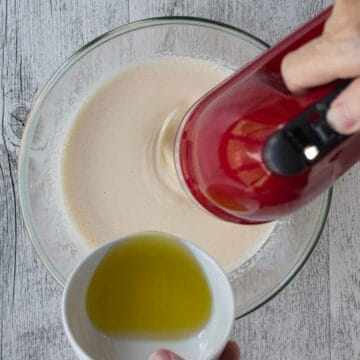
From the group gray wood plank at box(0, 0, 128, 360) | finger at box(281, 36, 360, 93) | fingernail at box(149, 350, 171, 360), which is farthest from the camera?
gray wood plank at box(0, 0, 128, 360)

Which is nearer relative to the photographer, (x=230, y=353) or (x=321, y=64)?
(x=321, y=64)

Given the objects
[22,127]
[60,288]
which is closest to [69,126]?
[22,127]

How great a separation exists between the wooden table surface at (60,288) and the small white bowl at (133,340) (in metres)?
0.17

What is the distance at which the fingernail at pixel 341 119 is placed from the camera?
1.50ft

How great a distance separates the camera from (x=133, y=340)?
2.18 ft

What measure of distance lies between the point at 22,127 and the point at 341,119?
0.46 meters

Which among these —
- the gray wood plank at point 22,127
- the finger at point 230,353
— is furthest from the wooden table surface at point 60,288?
the finger at point 230,353

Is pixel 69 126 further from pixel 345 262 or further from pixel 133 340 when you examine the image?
pixel 345 262

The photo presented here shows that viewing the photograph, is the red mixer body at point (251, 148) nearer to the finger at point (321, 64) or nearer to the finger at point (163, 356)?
the finger at point (321, 64)

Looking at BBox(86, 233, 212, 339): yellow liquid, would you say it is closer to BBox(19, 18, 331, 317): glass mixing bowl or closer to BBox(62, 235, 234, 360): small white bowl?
BBox(62, 235, 234, 360): small white bowl

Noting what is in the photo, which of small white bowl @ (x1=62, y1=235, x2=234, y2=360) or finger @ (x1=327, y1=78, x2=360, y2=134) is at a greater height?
finger @ (x1=327, y1=78, x2=360, y2=134)

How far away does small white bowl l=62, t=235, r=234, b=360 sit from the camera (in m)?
0.59

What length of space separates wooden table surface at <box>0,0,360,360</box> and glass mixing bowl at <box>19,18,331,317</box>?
40mm

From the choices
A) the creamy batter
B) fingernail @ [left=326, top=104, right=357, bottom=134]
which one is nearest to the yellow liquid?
the creamy batter
